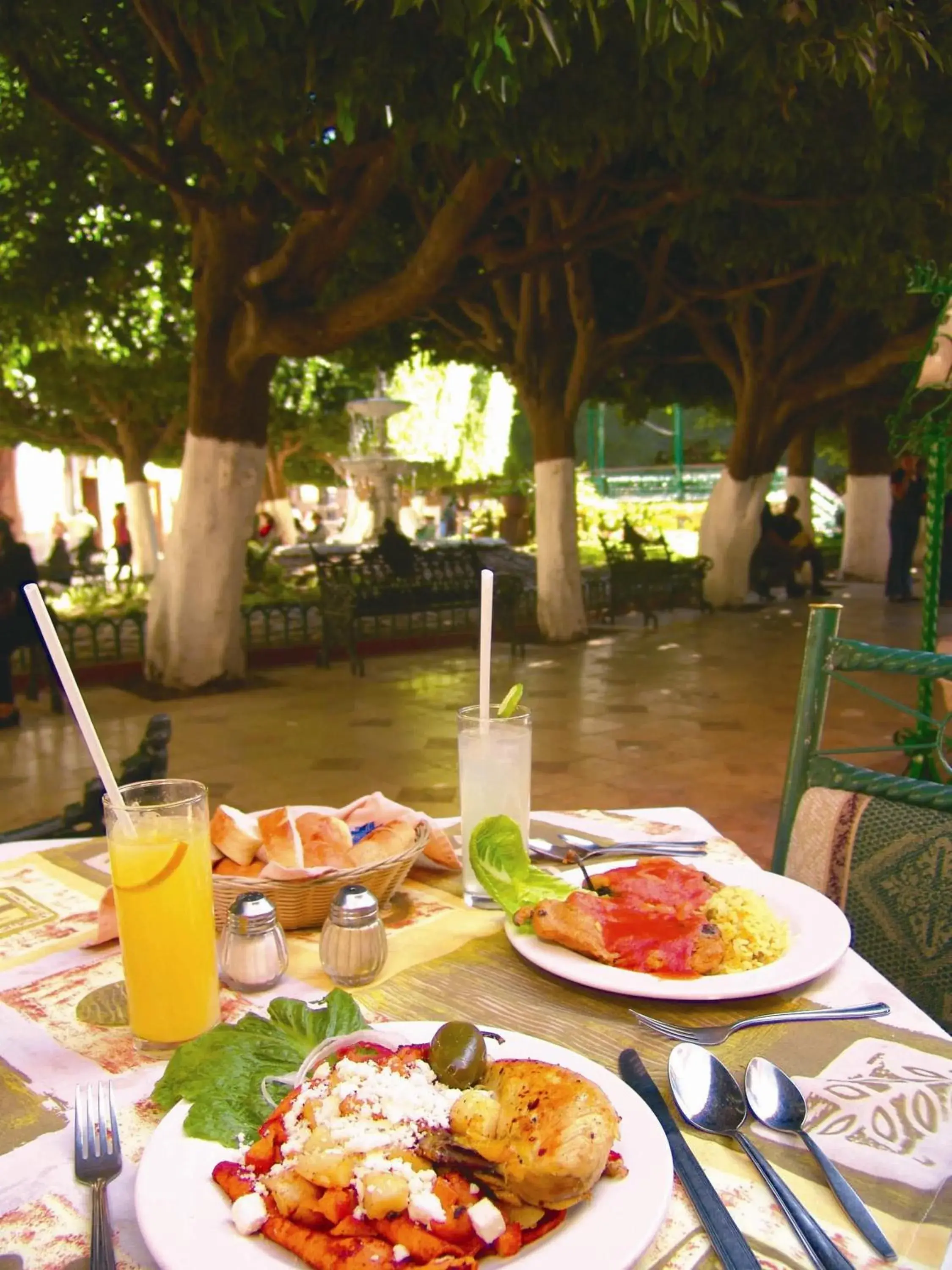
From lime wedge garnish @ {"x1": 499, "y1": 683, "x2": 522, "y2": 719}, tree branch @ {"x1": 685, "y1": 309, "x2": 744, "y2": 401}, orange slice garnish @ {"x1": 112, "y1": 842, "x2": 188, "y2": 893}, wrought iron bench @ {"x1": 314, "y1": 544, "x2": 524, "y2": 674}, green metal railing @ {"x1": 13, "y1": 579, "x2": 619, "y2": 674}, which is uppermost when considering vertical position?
tree branch @ {"x1": 685, "y1": 309, "x2": 744, "y2": 401}

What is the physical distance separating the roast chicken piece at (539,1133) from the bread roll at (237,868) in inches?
26.7

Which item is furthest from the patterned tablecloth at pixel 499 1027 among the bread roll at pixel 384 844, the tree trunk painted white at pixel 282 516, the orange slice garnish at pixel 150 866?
the tree trunk painted white at pixel 282 516

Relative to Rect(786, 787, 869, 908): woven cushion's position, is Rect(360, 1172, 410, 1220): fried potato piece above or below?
above

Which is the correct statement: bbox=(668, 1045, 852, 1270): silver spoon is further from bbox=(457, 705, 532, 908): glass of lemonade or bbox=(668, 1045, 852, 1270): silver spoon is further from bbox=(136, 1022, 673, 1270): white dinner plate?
bbox=(457, 705, 532, 908): glass of lemonade

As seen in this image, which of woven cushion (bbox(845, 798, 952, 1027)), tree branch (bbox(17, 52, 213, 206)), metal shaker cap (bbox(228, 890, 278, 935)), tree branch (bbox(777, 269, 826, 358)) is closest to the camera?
metal shaker cap (bbox(228, 890, 278, 935))

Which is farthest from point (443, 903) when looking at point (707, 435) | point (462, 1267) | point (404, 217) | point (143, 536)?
point (707, 435)

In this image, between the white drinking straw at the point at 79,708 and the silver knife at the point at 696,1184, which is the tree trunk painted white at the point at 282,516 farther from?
the silver knife at the point at 696,1184

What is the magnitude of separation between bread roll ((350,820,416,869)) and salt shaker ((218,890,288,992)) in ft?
0.64

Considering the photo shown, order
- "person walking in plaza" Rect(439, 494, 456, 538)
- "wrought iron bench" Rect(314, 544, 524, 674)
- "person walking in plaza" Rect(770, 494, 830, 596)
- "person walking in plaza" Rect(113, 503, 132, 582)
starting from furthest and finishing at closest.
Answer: "person walking in plaza" Rect(439, 494, 456, 538), "person walking in plaza" Rect(113, 503, 132, 582), "person walking in plaza" Rect(770, 494, 830, 596), "wrought iron bench" Rect(314, 544, 524, 674)

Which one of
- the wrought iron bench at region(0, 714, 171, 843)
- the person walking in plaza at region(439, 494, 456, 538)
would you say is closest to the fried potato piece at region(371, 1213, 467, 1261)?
the wrought iron bench at region(0, 714, 171, 843)

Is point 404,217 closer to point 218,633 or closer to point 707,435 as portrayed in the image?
point 218,633

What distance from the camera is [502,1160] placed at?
861mm

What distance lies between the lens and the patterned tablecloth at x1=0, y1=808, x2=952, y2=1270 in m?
0.93

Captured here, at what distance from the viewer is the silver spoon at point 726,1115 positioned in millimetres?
874
